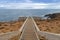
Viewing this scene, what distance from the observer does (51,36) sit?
13.6 m

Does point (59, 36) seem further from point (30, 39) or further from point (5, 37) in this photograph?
point (5, 37)

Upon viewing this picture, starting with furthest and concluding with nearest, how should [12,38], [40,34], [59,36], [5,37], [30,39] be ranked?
[40,34] < [12,38] < [30,39] < [5,37] < [59,36]

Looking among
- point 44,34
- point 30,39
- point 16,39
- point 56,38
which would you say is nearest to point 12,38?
point 16,39

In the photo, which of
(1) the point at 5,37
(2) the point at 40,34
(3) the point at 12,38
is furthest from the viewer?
(2) the point at 40,34

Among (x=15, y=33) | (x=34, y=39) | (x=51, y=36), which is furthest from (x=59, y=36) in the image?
(x=15, y=33)

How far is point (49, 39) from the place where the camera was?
13797mm

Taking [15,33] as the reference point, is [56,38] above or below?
above

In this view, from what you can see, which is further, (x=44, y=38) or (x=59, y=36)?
(x=44, y=38)

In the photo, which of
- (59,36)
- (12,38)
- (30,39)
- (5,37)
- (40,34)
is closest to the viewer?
(59,36)

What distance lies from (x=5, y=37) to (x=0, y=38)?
90 centimetres

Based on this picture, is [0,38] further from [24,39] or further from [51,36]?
[51,36]

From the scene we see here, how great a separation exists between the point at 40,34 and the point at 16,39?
2.63m

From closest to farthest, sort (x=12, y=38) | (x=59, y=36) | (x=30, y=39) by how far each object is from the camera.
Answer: (x=59, y=36)
(x=30, y=39)
(x=12, y=38)

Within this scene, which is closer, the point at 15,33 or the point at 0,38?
the point at 0,38
